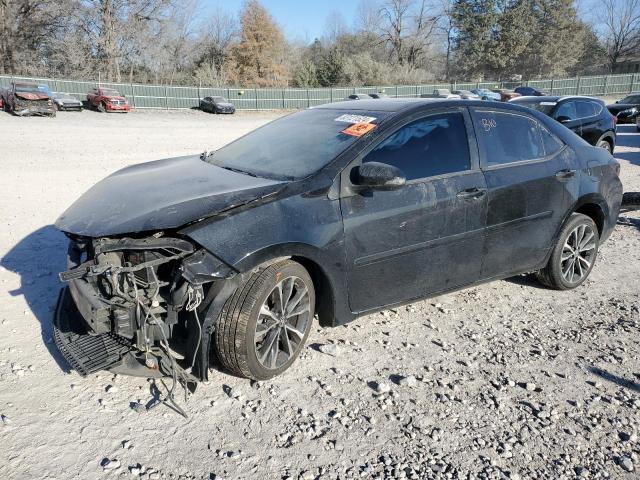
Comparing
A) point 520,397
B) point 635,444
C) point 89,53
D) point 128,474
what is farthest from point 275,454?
point 89,53

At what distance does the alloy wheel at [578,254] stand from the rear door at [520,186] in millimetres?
313

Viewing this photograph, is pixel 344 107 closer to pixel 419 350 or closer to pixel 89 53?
pixel 419 350

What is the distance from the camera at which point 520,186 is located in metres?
4.32

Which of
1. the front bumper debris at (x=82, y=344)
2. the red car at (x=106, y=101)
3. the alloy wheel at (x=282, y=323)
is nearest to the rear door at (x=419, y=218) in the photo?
the alloy wheel at (x=282, y=323)

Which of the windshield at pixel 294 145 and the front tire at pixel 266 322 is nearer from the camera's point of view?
the front tire at pixel 266 322

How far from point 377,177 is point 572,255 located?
2.53m

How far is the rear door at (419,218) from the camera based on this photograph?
3547mm

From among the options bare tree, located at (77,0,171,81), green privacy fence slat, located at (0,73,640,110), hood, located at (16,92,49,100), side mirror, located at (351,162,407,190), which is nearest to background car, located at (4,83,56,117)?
hood, located at (16,92,49,100)

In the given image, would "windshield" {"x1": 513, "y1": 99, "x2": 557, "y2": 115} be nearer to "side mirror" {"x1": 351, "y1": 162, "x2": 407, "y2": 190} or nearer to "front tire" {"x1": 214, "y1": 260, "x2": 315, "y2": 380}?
"side mirror" {"x1": 351, "y1": 162, "x2": 407, "y2": 190}

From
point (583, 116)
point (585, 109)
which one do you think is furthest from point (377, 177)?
point (585, 109)

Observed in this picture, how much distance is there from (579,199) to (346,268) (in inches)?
102

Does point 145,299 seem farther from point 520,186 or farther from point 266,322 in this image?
point 520,186

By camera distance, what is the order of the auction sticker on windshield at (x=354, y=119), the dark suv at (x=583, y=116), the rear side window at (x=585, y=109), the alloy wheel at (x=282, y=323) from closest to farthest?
1. the alloy wheel at (x=282, y=323)
2. the auction sticker on windshield at (x=354, y=119)
3. the dark suv at (x=583, y=116)
4. the rear side window at (x=585, y=109)

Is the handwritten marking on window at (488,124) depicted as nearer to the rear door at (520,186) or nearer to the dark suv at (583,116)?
the rear door at (520,186)
